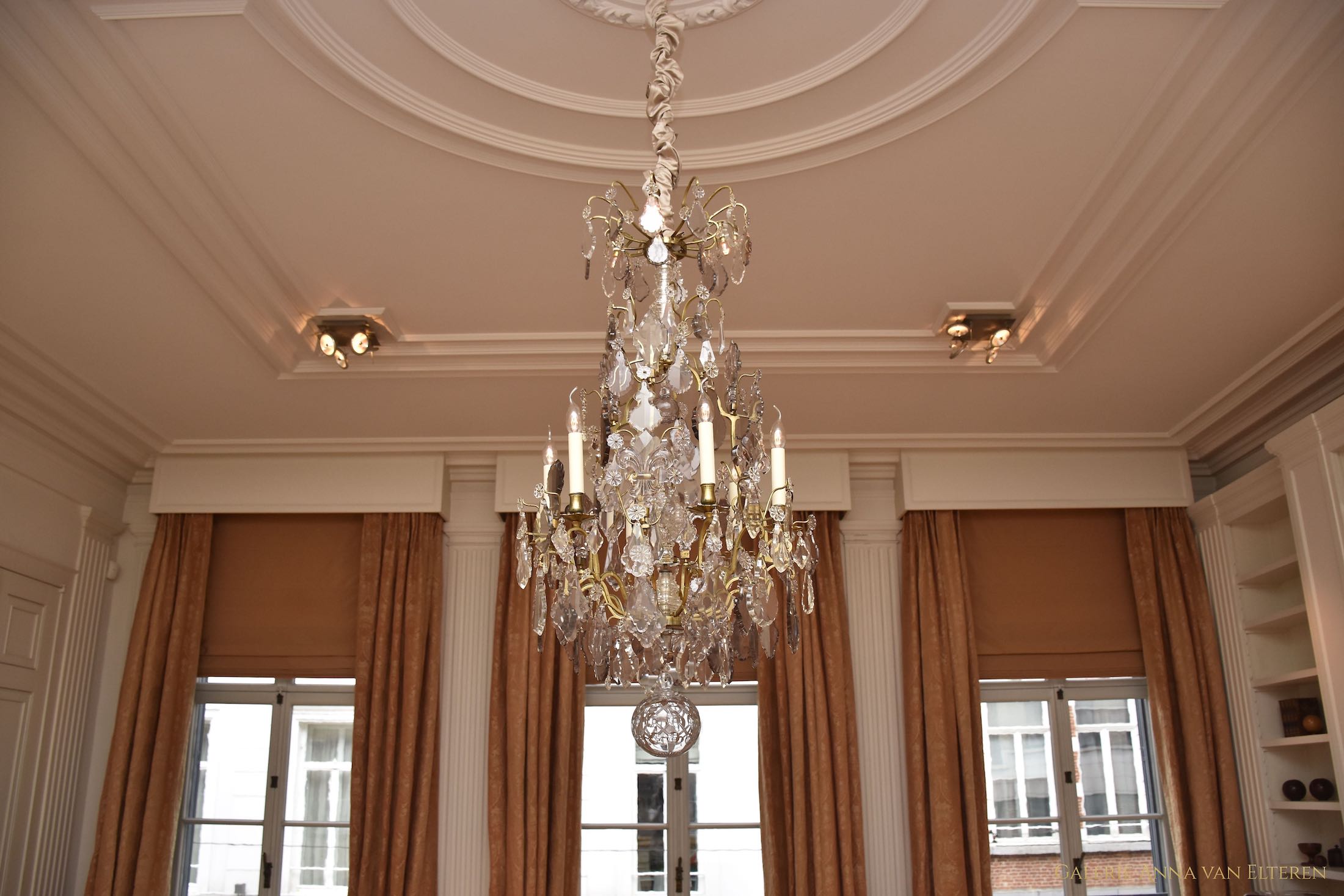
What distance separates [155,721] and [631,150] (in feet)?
12.5

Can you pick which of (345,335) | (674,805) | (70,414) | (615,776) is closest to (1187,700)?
(674,805)

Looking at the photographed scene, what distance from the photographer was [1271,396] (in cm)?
475

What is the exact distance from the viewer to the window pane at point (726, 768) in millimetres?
5301

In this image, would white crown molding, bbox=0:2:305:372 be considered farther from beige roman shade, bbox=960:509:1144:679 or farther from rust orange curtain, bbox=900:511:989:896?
beige roman shade, bbox=960:509:1144:679

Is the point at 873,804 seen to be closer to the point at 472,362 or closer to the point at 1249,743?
the point at 1249,743

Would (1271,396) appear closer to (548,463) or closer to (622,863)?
(548,463)

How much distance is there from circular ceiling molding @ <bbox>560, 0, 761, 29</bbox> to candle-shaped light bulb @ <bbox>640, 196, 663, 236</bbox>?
24.6 inches

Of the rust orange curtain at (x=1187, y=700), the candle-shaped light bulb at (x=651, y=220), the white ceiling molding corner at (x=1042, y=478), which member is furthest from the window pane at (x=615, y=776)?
the candle-shaped light bulb at (x=651, y=220)

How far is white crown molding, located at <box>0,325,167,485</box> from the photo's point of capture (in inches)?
170

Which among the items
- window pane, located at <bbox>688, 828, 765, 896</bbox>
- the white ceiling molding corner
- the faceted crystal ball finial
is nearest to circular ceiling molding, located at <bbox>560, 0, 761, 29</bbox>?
the faceted crystal ball finial

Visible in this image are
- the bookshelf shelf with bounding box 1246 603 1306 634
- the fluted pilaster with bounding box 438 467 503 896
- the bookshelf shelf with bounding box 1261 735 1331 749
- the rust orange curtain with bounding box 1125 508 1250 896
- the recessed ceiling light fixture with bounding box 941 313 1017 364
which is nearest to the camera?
the recessed ceiling light fixture with bounding box 941 313 1017 364

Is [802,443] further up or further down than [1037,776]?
further up

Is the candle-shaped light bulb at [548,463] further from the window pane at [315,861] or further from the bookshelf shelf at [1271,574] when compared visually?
the bookshelf shelf at [1271,574]

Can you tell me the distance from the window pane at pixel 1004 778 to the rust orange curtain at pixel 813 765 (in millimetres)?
728
